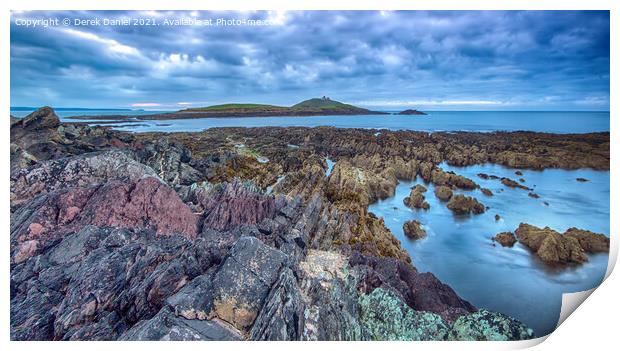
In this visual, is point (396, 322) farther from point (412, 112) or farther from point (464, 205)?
point (412, 112)

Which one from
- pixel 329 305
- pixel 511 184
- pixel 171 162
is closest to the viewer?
pixel 329 305

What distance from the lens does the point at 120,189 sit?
163 inches

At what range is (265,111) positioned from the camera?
4.84 m

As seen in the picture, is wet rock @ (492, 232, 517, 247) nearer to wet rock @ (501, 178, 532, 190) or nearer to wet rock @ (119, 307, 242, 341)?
wet rock @ (501, 178, 532, 190)

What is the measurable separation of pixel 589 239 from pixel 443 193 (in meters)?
1.58

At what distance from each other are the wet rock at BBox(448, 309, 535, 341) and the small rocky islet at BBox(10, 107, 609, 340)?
12 millimetres

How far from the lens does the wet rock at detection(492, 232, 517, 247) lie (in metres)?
3.71

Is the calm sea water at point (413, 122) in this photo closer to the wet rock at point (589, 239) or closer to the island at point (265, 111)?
the island at point (265, 111)

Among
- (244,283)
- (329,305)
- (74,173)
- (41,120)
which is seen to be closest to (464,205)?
(329,305)

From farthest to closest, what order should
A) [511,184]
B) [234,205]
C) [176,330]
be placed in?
[234,205], [511,184], [176,330]

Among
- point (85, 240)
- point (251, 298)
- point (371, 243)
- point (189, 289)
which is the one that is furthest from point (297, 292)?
point (85, 240)

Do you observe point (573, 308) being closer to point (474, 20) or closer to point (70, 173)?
point (474, 20)

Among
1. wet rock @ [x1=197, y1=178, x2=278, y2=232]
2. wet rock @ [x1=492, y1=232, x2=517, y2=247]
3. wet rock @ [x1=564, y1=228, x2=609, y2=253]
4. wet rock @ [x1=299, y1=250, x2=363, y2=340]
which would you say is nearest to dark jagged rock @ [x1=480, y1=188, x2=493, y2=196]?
wet rock @ [x1=492, y1=232, x2=517, y2=247]

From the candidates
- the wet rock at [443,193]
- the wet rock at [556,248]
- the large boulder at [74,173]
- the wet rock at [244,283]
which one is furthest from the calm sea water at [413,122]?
the wet rock at [244,283]
